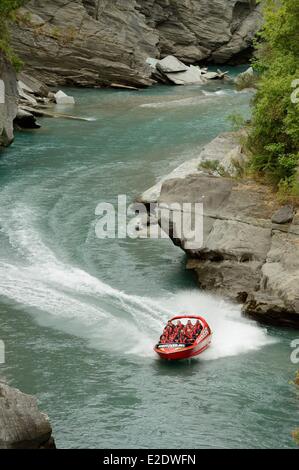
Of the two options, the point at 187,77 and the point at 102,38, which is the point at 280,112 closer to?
the point at 102,38

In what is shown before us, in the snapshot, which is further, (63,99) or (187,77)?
(187,77)

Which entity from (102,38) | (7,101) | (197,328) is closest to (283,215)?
(197,328)

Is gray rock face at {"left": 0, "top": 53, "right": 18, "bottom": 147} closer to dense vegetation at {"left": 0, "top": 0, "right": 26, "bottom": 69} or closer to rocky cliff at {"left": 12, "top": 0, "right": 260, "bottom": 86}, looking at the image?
dense vegetation at {"left": 0, "top": 0, "right": 26, "bottom": 69}

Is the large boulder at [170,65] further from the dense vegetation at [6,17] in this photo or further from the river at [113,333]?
the river at [113,333]

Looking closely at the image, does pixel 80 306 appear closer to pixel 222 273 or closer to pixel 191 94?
pixel 222 273

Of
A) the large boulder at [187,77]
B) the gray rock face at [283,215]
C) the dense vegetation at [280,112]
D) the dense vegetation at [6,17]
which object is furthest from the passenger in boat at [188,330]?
the large boulder at [187,77]
